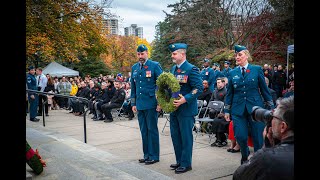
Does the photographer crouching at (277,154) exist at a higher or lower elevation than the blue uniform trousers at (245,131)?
higher

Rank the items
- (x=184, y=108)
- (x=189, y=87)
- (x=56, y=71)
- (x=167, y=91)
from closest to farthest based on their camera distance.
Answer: (x=184, y=108), (x=189, y=87), (x=167, y=91), (x=56, y=71)

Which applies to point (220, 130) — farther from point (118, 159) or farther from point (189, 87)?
point (118, 159)

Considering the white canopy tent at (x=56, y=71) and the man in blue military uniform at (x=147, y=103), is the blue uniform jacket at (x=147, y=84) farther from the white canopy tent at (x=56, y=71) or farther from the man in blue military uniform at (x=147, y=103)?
the white canopy tent at (x=56, y=71)

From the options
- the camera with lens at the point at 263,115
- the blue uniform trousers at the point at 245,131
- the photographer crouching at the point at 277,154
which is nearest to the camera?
the photographer crouching at the point at 277,154

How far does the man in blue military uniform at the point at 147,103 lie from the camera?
580cm

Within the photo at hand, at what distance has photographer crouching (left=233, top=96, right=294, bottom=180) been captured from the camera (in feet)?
5.44

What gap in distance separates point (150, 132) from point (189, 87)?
110cm

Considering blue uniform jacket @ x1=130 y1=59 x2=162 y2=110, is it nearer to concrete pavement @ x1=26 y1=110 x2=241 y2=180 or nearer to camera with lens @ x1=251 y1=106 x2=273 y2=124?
concrete pavement @ x1=26 y1=110 x2=241 y2=180

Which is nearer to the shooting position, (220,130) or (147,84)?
(147,84)

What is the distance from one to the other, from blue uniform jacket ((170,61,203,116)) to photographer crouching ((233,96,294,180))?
306 cm

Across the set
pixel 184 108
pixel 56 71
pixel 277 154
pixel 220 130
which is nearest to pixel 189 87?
pixel 184 108

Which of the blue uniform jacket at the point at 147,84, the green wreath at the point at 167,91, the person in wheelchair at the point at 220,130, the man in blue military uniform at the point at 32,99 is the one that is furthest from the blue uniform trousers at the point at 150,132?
the man in blue military uniform at the point at 32,99

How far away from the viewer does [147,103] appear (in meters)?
5.80

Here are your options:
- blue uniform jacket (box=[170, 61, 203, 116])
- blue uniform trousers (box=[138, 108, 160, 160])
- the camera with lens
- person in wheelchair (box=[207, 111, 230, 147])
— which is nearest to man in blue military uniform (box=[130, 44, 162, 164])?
blue uniform trousers (box=[138, 108, 160, 160])
